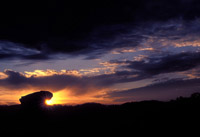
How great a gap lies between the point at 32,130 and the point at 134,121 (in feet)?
35.8

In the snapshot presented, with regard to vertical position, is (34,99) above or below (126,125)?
above

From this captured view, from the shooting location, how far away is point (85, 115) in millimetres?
25172

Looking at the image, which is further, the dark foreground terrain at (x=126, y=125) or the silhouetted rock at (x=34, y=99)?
the silhouetted rock at (x=34, y=99)

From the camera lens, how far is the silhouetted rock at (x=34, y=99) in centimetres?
3112

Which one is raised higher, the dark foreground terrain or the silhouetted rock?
the silhouetted rock

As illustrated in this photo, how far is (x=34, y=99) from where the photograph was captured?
31406 mm

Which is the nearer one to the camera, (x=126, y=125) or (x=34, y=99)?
(x=126, y=125)

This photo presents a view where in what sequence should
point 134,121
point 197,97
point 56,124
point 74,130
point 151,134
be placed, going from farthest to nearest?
point 197,97 < point 56,124 < point 134,121 < point 74,130 < point 151,134

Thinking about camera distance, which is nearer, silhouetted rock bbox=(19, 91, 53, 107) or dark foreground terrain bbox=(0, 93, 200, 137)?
dark foreground terrain bbox=(0, 93, 200, 137)

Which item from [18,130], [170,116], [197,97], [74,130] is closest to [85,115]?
[74,130]

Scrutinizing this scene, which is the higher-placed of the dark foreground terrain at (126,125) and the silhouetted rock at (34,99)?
the silhouetted rock at (34,99)

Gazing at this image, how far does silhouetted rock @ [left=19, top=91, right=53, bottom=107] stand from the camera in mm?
31125

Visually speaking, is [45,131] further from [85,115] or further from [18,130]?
[85,115]

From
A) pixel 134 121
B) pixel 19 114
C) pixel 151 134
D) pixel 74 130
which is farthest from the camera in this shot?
pixel 19 114
